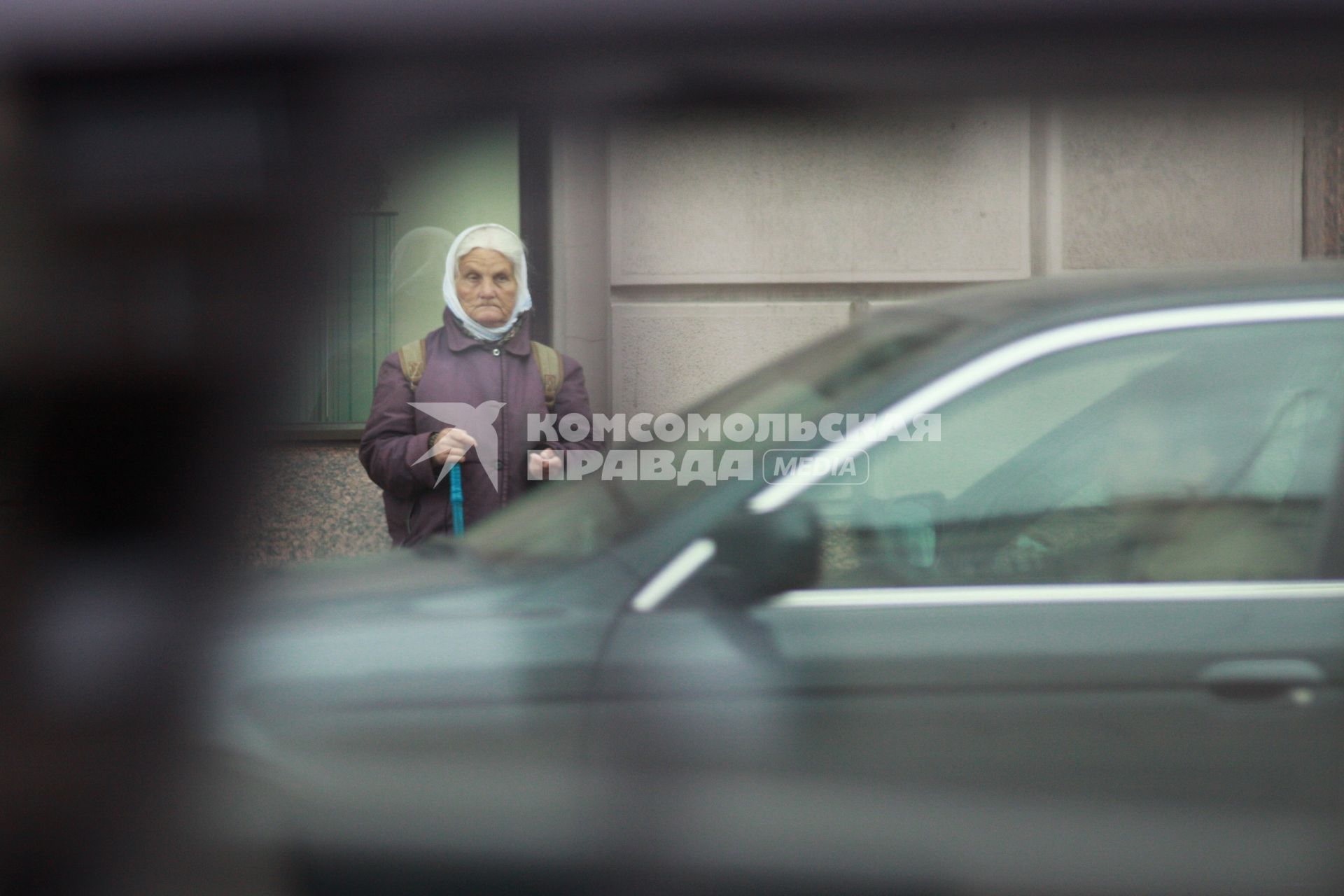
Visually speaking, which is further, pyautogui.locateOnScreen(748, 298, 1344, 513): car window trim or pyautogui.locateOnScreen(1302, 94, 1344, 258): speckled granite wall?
pyautogui.locateOnScreen(1302, 94, 1344, 258): speckled granite wall

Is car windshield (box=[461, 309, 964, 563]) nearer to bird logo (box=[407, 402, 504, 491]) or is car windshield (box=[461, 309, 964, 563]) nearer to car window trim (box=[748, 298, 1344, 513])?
car window trim (box=[748, 298, 1344, 513])

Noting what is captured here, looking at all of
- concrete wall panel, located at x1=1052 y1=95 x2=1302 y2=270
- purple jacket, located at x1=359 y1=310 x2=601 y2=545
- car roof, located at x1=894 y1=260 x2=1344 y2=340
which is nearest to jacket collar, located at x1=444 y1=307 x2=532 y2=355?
purple jacket, located at x1=359 y1=310 x2=601 y2=545

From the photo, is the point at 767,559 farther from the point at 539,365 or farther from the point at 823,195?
the point at 823,195

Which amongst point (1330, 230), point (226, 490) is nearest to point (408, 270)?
point (226, 490)

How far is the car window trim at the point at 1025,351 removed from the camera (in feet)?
6.07

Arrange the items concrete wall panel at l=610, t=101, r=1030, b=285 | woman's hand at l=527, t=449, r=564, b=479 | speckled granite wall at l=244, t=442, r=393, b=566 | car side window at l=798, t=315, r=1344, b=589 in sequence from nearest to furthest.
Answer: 1. car side window at l=798, t=315, r=1344, b=589
2. concrete wall panel at l=610, t=101, r=1030, b=285
3. woman's hand at l=527, t=449, r=564, b=479
4. speckled granite wall at l=244, t=442, r=393, b=566

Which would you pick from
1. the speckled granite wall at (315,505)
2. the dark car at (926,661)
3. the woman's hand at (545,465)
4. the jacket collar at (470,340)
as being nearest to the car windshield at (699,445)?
the dark car at (926,661)

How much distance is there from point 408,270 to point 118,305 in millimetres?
1896

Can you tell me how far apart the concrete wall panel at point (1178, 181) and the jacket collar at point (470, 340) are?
151cm

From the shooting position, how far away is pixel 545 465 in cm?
345

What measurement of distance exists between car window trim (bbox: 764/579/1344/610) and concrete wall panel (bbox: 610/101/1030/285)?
113 centimetres

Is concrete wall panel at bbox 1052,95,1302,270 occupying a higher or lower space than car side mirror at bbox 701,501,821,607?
higher

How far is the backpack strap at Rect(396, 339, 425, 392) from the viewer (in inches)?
140

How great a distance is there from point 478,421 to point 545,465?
261 mm
